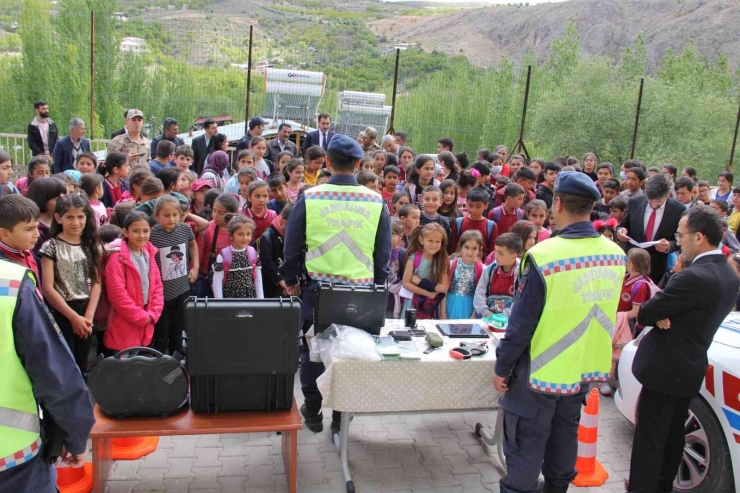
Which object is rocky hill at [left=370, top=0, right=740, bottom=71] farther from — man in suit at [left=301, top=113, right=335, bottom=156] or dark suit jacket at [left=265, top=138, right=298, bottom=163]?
dark suit jacket at [left=265, top=138, right=298, bottom=163]

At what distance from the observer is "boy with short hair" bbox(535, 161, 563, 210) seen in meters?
8.35

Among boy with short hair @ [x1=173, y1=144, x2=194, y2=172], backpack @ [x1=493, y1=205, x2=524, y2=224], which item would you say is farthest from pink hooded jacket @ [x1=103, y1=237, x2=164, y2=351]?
backpack @ [x1=493, y1=205, x2=524, y2=224]

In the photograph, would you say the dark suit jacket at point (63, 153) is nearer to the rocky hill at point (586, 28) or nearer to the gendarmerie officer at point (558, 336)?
the gendarmerie officer at point (558, 336)

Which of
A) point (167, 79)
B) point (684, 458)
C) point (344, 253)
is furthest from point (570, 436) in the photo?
point (167, 79)

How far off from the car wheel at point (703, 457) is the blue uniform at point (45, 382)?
349cm

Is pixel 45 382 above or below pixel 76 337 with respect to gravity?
above

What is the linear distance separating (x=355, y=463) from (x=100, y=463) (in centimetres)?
165

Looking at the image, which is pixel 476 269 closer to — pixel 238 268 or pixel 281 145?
pixel 238 268

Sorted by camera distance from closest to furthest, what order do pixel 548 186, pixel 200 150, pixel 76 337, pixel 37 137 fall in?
pixel 76 337 < pixel 548 186 < pixel 200 150 < pixel 37 137

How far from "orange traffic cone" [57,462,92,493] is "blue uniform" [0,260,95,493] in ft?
4.09

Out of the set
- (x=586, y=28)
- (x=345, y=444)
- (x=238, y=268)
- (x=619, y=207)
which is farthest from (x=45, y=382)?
(x=586, y=28)

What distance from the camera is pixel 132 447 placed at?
4.36m

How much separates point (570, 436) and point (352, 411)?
4.35ft

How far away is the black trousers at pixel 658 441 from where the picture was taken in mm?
3820
